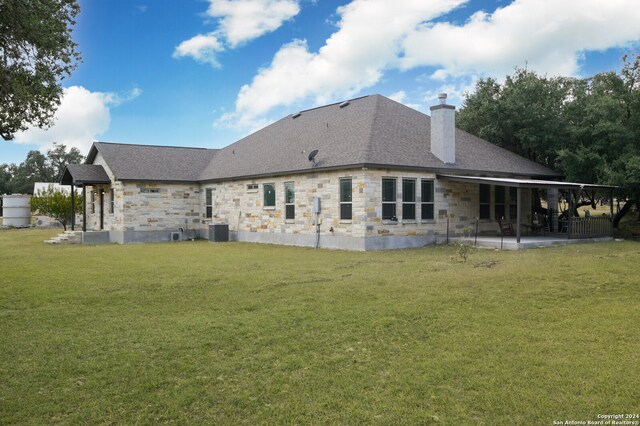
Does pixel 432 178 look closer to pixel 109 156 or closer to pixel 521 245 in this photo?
pixel 521 245

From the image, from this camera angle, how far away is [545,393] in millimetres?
5066

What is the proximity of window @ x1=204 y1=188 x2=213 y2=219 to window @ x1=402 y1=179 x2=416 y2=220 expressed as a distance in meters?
12.5

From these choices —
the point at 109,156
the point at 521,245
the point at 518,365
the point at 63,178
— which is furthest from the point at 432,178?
the point at 63,178

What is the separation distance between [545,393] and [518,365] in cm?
80

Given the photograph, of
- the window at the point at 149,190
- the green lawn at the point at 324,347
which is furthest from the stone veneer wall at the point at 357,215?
the green lawn at the point at 324,347

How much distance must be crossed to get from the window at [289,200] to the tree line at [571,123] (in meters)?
11.2

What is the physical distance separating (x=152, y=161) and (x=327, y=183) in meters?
13.1

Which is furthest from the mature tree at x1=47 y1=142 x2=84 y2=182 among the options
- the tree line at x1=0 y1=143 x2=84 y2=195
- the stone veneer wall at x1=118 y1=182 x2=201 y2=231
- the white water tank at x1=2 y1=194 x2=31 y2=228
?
the stone veneer wall at x1=118 y1=182 x2=201 y2=231

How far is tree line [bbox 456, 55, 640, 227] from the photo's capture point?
71.3ft

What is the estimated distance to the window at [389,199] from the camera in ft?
64.4

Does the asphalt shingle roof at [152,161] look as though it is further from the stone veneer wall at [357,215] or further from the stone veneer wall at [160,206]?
the stone veneer wall at [357,215]

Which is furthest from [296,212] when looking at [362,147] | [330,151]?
[362,147]

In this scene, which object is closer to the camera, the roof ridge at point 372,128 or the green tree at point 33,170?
the roof ridge at point 372,128

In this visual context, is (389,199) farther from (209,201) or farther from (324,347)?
(324,347)
